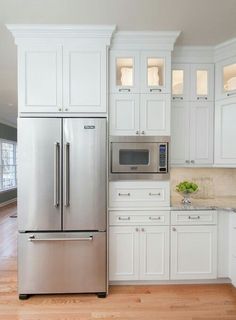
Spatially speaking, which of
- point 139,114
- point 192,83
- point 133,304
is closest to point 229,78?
point 192,83

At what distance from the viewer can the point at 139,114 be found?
2.51 metres

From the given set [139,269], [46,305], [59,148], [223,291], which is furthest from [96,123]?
[223,291]

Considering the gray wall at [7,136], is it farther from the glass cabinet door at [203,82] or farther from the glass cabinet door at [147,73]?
the glass cabinet door at [203,82]

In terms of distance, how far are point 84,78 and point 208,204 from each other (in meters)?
1.96

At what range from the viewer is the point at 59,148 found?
2295 millimetres

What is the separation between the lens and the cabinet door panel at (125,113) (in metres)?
2.50

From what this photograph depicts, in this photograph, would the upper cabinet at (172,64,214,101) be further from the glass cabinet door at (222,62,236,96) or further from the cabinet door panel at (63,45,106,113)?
the cabinet door panel at (63,45,106,113)

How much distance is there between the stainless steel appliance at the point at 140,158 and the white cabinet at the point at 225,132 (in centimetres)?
68

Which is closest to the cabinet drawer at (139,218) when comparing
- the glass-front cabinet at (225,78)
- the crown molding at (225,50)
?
the glass-front cabinet at (225,78)

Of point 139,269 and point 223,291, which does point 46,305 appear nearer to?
point 139,269

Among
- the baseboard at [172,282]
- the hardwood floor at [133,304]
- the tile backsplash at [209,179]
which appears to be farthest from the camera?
the tile backsplash at [209,179]

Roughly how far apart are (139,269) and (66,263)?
785 mm

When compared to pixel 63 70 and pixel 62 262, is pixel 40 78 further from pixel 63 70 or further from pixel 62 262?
pixel 62 262

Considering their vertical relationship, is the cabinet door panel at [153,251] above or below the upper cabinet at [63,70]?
below
